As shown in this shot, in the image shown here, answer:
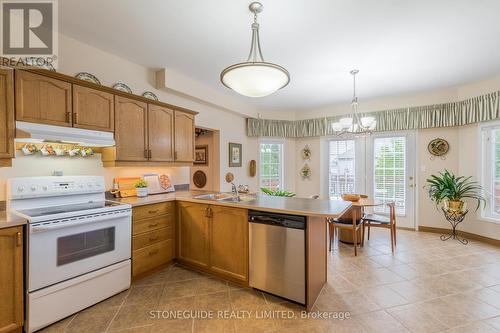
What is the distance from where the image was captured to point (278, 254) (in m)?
2.12

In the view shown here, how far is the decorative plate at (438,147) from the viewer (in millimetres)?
Result: 4266

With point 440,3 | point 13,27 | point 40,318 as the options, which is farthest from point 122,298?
point 440,3

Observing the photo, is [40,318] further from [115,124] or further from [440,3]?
[440,3]

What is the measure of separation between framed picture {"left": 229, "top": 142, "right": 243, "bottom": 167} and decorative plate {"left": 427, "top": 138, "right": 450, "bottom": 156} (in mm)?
3694

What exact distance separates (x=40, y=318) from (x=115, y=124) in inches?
72.4

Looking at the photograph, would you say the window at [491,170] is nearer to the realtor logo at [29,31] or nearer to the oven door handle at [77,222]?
the oven door handle at [77,222]

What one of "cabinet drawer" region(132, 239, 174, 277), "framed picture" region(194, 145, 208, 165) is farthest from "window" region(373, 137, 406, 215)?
"cabinet drawer" region(132, 239, 174, 277)

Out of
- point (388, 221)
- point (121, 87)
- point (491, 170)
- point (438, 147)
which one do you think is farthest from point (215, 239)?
point (491, 170)

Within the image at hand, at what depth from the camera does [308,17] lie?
2158mm

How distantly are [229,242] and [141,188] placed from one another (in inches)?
54.5

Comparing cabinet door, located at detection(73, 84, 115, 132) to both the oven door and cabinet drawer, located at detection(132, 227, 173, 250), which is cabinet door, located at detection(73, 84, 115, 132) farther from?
cabinet drawer, located at detection(132, 227, 173, 250)

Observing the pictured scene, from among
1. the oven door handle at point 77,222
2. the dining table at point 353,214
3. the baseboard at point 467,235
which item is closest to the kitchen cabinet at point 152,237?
the oven door handle at point 77,222

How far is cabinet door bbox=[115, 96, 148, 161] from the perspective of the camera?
2646mm

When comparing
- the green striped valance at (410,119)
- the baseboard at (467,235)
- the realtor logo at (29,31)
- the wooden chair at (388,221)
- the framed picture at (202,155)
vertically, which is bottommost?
the baseboard at (467,235)
